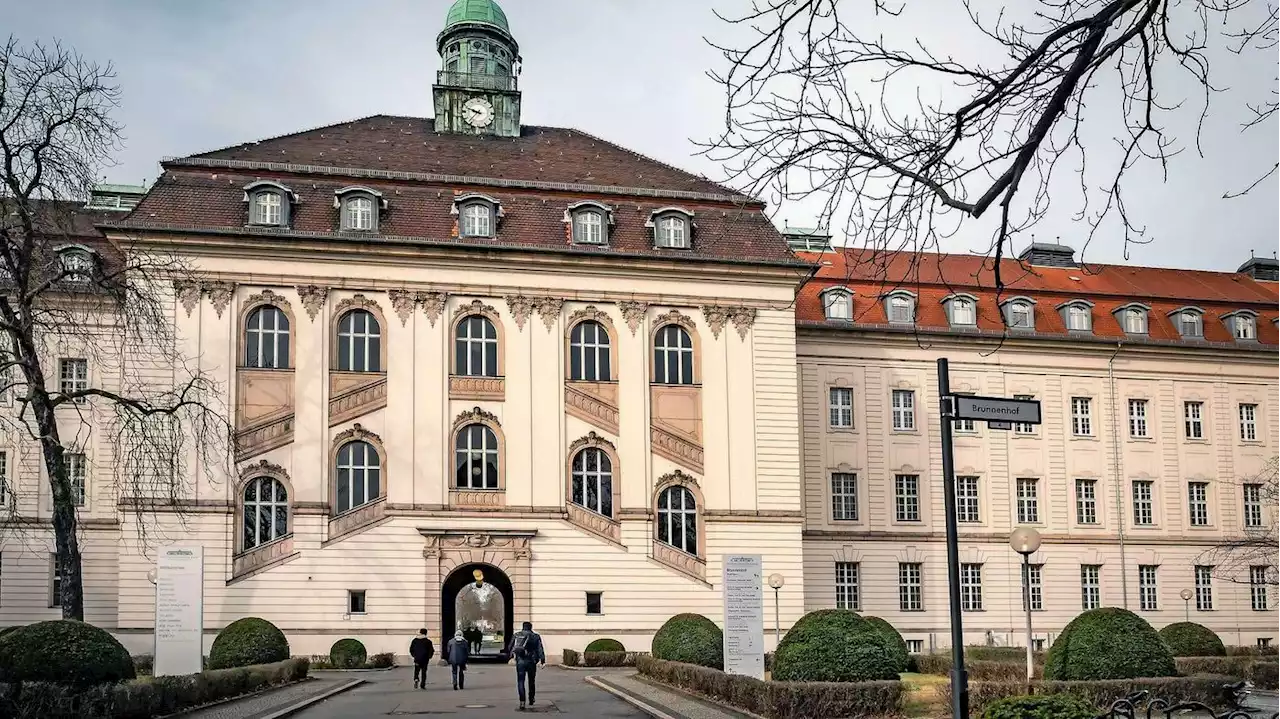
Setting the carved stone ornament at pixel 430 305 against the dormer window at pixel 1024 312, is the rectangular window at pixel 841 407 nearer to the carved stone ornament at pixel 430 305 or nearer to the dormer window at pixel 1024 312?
the dormer window at pixel 1024 312

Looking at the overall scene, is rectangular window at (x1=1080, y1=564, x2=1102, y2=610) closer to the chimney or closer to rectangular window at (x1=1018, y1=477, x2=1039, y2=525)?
rectangular window at (x1=1018, y1=477, x2=1039, y2=525)

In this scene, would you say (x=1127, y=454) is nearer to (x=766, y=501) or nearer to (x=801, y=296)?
(x=801, y=296)

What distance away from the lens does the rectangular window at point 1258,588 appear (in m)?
53.2

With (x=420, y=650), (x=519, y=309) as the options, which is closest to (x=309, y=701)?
(x=420, y=650)

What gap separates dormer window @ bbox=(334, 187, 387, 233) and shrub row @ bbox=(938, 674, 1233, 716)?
82.6ft

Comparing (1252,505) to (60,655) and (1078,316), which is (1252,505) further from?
(60,655)

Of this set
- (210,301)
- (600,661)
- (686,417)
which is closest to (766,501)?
(686,417)

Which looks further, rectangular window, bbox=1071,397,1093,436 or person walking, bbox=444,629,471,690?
rectangular window, bbox=1071,397,1093,436

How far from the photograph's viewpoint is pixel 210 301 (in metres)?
41.6

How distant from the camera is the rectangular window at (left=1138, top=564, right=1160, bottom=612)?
5231 cm

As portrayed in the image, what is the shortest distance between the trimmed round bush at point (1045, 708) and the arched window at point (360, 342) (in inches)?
1188

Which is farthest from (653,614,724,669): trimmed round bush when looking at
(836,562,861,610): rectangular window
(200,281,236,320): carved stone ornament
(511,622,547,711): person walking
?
(200,281,236,320): carved stone ornament

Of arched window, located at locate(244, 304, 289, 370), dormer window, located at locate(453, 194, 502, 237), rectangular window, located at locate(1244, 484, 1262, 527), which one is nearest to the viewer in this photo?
arched window, located at locate(244, 304, 289, 370)

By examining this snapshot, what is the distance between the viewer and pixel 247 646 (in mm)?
33969
